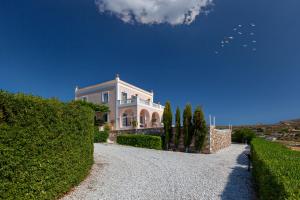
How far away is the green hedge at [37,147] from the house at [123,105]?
22.6 metres

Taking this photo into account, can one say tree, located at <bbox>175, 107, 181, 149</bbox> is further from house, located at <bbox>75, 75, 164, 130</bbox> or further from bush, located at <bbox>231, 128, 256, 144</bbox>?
bush, located at <bbox>231, 128, 256, 144</bbox>

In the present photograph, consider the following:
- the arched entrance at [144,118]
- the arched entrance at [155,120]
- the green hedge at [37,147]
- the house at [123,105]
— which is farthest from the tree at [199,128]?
the arched entrance at [155,120]

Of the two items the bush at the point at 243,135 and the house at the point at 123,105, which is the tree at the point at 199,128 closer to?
the house at the point at 123,105

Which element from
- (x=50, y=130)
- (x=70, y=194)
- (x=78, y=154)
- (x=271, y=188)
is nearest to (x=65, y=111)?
(x=50, y=130)

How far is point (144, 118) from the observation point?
112 feet

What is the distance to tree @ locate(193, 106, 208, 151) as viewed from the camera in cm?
1781

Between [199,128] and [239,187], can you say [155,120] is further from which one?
[239,187]

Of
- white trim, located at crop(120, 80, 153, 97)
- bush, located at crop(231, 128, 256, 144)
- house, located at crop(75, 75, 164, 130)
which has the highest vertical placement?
white trim, located at crop(120, 80, 153, 97)

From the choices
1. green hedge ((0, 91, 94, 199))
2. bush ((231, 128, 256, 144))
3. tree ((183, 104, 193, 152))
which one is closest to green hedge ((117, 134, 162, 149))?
tree ((183, 104, 193, 152))

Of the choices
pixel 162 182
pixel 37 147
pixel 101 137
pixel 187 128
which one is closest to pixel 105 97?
pixel 101 137

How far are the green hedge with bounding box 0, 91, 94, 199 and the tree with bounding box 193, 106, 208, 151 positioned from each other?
37.7 ft

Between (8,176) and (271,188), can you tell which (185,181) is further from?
(8,176)

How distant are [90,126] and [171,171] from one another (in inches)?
150

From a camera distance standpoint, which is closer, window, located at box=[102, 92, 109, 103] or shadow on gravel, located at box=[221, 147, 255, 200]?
shadow on gravel, located at box=[221, 147, 255, 200]
